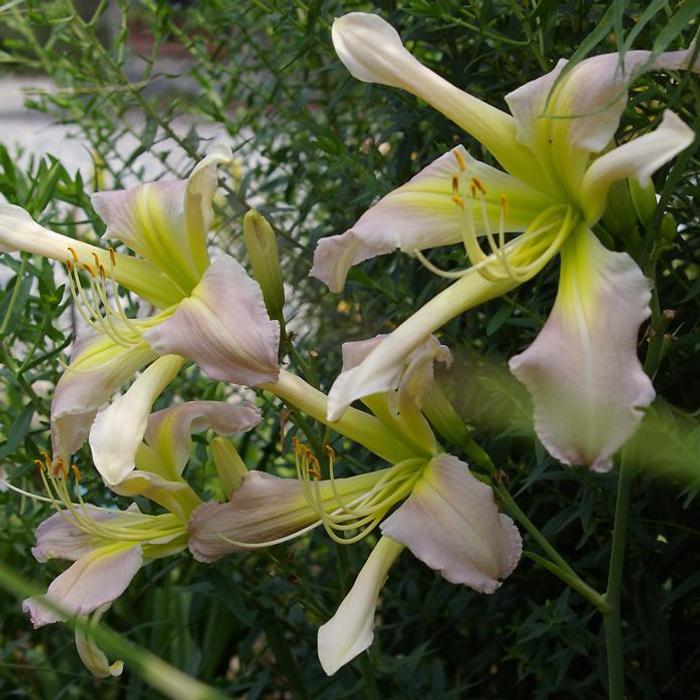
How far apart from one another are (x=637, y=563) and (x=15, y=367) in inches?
35.9

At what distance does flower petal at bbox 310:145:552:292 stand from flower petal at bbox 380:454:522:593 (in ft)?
0.70

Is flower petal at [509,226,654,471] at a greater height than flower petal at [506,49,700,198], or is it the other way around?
flower petal at [506,49,700,198]

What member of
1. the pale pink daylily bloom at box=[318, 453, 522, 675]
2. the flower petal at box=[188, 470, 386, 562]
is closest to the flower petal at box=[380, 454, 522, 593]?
the pale pink daylily bloom at box=[318, 453, 522, 675]

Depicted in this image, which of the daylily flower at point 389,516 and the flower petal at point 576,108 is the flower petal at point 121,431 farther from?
the flower petal at point 576,108

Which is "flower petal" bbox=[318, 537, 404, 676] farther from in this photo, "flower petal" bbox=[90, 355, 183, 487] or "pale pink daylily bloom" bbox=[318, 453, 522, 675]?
"flower petal" bbox=[90, 355, 183, 487]

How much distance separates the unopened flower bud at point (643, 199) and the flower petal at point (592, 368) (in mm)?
116

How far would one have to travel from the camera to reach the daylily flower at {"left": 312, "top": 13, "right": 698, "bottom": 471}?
0.91 metres

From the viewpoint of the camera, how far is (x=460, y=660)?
2.17 m

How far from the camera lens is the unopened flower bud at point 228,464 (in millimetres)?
1250

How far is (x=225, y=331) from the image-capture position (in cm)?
108

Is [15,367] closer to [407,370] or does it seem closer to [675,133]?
[407,370]

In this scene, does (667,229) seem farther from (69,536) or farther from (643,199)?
(69,536)

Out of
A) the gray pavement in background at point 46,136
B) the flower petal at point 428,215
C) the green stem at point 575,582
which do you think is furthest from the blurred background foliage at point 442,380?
the gray pavement in background at point 46,136

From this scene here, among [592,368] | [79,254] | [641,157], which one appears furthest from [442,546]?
[79,254]
